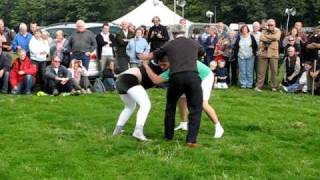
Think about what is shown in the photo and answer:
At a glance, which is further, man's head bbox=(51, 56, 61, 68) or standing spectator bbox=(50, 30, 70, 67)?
standing spectator bbox=(50, 30, 70, 67)

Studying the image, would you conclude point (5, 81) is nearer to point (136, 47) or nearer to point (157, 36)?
point (136, 47)

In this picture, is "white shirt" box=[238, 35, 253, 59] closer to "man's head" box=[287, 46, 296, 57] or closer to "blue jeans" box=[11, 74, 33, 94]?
"man's head" box=[287, 46, 296, 57]

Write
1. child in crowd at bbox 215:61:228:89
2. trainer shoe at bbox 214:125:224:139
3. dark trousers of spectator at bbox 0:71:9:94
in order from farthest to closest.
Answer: child in crowd at bbox 215:61:228:89 → dark trousers of spectator at bbox 0:71:9:94 → trainer shoe at bbox 214:125:224:139

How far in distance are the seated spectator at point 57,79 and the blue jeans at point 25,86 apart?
0.44 m

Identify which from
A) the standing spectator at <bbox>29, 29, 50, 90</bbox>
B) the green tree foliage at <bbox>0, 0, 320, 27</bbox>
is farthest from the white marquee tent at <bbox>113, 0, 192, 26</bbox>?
the green tree foliage at <bbox>0, 0, 320, 27</bbox>

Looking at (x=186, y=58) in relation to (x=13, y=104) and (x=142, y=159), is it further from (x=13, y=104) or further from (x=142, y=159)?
(x=13, y=104)

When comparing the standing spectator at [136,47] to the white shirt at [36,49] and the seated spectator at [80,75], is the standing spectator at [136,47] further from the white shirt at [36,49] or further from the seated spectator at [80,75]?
the white shirt at [36,49]

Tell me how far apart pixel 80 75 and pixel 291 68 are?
5714mm

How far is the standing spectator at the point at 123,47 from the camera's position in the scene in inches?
694

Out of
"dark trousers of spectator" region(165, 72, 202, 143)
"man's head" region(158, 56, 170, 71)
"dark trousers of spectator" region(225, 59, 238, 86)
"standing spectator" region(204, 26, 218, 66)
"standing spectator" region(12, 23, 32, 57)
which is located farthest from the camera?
"standing spectator" region(204, 26, 218, 66)

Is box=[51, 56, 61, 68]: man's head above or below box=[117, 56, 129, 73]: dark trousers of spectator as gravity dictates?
above

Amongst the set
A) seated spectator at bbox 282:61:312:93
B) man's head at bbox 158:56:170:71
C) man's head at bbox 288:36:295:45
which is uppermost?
man's head at bbox 158:56:170:71

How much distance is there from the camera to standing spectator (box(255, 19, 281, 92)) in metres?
16.9

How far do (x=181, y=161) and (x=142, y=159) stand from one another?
556mm
